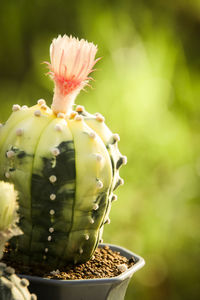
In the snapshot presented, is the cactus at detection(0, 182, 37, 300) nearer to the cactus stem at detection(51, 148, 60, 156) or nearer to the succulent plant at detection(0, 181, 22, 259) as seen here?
the succulent plant at detection(0, 181, 22, 259)

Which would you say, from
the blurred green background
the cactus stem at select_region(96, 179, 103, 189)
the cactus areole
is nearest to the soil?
the cactus areole

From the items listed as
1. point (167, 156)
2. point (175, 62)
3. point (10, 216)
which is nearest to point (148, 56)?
point (175, 62)

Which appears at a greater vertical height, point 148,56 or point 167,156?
point 148,56

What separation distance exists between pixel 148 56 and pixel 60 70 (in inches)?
42.6

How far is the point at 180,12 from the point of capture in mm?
2068

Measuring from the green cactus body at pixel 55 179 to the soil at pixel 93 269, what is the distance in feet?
0.05

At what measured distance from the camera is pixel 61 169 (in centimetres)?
70

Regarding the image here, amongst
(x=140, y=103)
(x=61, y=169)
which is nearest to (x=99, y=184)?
(x=61, y=169)

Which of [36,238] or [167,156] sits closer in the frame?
[36,238]

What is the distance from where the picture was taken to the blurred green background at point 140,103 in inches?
68.5

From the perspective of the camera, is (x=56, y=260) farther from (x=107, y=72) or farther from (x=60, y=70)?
(x=107, y=72)

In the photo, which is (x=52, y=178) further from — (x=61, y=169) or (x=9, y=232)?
(x=9, y=232)

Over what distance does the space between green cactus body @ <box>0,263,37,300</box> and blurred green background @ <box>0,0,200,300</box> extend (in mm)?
1142

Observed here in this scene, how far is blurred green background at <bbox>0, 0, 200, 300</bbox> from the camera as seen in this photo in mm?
1740
